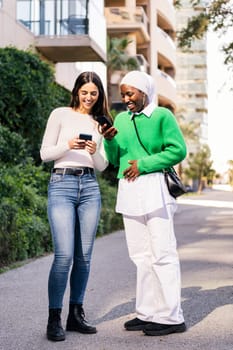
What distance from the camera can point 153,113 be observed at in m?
5.32

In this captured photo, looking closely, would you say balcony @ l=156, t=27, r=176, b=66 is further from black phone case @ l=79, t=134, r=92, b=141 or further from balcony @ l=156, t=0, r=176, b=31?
black phone case @ l=79, t=134, r=92, b=141

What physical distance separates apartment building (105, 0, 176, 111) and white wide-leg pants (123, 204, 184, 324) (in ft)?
122

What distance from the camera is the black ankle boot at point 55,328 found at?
17.0 feet

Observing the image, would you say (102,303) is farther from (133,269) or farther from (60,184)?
(133,269)

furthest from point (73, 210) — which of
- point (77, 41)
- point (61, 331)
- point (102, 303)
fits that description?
point (77, 41)

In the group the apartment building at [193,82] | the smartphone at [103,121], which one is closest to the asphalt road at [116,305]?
the smartphone at [103,121]

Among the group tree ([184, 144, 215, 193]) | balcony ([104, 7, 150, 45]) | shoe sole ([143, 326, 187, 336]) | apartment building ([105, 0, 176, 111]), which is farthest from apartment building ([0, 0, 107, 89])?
tree ([184, 144, 215, 193])

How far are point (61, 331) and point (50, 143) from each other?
1.37m

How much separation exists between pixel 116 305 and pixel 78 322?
52.8 inches

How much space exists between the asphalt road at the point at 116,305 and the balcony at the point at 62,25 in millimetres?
10940

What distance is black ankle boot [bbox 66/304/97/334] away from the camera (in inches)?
214

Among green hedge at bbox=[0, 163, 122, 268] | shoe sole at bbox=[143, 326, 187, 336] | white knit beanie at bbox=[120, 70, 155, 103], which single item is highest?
white knit beanie at bbox=[120, 70, 155, 103]

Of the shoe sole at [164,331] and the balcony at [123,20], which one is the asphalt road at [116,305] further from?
the balcony at [123,20]

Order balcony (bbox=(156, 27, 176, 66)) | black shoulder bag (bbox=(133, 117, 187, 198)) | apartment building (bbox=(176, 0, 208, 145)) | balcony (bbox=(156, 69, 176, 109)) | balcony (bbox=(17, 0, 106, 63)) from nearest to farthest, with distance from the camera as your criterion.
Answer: black shoulder bag (bbox=(133, 117, 187, 198))
balcony (bbox=(17, 0, 106, 63))
balcony (bbox=(156, 69, 176, 109))
balcony (bbox=(156, 27, 176, 66))
apartment building (bbox=(176, 0, 208, 145))
